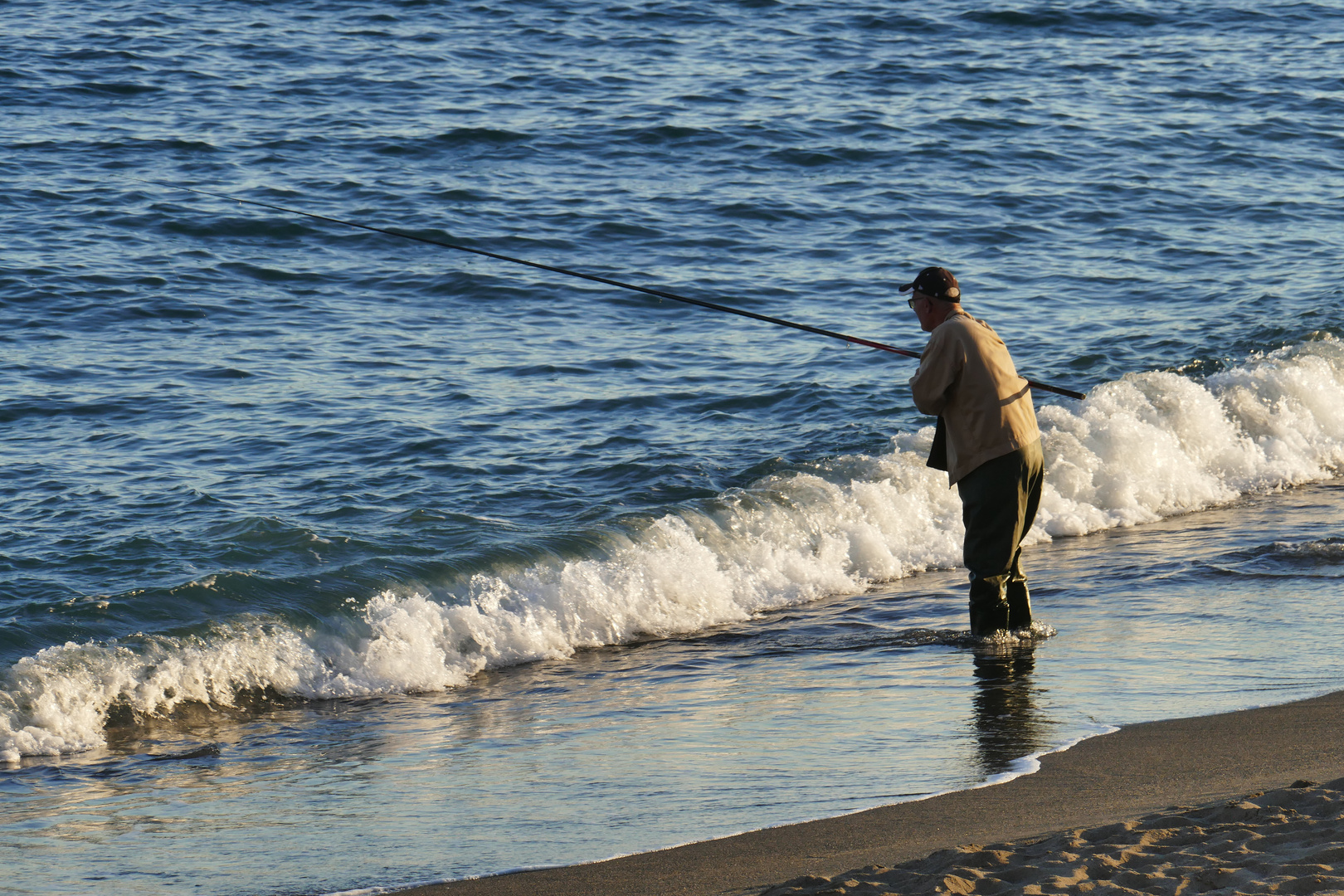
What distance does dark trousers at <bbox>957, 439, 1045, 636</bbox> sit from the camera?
6008 millimetres

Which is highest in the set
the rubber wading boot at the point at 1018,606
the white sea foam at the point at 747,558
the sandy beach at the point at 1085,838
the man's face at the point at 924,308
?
the man's face at the point at 924,308

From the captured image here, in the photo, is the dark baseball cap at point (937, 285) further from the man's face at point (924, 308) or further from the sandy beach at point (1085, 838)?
the sandy beach at point (1085, 838)

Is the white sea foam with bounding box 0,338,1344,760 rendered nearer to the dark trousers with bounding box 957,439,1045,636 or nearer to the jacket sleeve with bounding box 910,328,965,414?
the dark trousers with bounding box 957,439,1045,636

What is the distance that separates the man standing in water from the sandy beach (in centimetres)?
137

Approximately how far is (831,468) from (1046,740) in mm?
4266

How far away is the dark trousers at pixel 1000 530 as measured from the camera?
6.01 m

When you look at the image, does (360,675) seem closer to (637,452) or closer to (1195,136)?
(637,452)

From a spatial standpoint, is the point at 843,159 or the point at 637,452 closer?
the point at 637,452

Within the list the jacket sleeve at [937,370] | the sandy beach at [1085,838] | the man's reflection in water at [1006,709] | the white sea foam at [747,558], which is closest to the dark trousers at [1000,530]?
the man's reflection in water at [1006,709]

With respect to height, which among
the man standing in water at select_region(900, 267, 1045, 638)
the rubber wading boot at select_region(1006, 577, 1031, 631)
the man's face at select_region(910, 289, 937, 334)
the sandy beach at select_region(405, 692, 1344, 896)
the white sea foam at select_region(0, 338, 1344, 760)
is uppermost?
the man's face at select_region(910, 289, 937, 334)

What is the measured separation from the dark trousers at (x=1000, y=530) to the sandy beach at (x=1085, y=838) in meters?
1.36

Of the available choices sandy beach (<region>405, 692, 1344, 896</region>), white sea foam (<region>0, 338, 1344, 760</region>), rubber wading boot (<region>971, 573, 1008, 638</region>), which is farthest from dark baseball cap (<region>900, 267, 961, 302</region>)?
white sea foam (<region>0, 338, 1344, 760</region>)

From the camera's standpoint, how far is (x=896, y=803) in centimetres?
436

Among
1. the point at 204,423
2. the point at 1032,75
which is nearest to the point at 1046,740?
the point at 204,423
